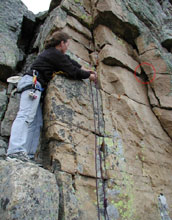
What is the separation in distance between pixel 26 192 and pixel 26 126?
1.25m

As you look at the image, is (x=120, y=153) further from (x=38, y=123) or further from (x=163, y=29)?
(x=163, y=29)

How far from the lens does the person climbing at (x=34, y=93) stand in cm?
321

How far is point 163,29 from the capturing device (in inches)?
308

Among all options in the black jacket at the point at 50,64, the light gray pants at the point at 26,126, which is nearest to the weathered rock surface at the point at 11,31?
the black jacket at the point at 50,64

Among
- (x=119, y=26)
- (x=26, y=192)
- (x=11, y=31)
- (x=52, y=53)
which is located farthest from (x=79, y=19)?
(x=26, y=192)

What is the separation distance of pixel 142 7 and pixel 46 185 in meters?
7.53

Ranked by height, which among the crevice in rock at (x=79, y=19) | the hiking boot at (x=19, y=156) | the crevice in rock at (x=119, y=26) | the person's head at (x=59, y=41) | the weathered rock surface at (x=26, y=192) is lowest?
the hiking boot at (x=19, y=156)

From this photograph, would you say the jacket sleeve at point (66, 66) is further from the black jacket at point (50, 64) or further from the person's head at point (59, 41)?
the person's head at point (59, 41)

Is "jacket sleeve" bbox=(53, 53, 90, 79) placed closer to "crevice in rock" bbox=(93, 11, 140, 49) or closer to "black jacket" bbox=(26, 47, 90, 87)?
"black jacket" bbox=(26, 47, 90, 87)

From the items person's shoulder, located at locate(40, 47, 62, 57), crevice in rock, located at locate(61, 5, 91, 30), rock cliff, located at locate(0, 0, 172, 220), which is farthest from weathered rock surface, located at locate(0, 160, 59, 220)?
crevice in rock, located at locate(61, 5, 91, 30)

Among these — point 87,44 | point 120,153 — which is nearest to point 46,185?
point 120,153

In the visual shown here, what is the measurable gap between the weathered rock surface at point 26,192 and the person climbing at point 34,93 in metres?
0.36

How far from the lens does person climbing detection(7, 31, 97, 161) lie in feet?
10.5

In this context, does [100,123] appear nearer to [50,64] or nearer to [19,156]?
[50,64]
